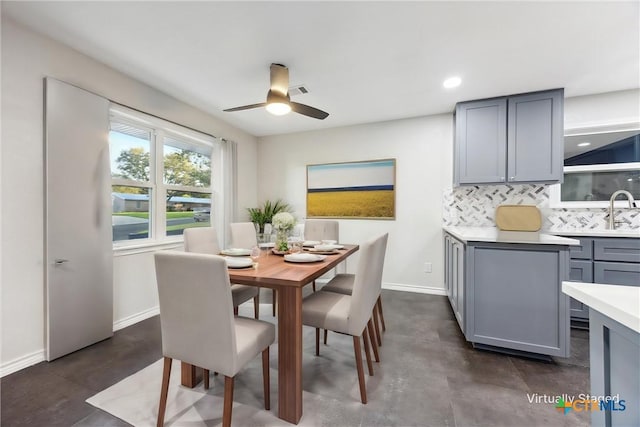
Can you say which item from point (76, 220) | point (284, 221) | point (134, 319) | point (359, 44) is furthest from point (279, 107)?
point (134, 319)

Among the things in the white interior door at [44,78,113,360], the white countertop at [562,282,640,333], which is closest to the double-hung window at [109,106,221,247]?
the white interior door at [44,78,113,360]

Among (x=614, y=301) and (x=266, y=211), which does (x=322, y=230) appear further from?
(x=614, y=301)

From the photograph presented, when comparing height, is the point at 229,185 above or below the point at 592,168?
below

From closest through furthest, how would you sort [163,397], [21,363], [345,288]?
[163,397], [21,363], [345,288]

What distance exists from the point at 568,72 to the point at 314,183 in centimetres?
315

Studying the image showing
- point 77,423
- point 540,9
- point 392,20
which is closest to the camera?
point 77,423

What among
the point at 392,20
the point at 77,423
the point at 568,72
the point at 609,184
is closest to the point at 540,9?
the point at 392,20

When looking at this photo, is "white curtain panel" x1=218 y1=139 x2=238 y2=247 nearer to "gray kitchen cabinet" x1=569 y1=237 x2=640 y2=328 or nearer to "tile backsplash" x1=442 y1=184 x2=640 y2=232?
"tile backsplash" x1=442 y1=184 x2=640 y2=232

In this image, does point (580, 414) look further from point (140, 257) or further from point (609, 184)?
point (140, 257)

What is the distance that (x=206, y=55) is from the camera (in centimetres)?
220

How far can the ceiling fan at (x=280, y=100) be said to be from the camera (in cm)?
215

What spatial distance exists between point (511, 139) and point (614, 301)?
2.89 m

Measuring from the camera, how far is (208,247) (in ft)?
7.86

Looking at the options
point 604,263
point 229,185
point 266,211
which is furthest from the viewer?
point 266,211
